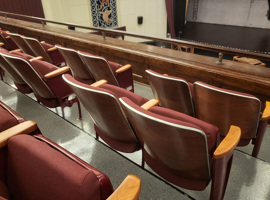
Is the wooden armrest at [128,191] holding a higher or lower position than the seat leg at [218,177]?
higher

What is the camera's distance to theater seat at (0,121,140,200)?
1.03 ft

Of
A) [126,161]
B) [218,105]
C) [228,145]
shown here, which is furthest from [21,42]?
[228,145]

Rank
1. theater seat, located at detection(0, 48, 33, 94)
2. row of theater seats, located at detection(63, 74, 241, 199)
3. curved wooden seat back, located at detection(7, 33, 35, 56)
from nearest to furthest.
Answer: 1. row of theater seats, located at detection(63, 74, 241, 199)
2. theater seat, located at detection(0, 48, 33, 94)
3. curved wooden seat back, located at detection(7, 33, 35, 56)

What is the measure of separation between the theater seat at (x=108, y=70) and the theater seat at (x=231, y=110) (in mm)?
401

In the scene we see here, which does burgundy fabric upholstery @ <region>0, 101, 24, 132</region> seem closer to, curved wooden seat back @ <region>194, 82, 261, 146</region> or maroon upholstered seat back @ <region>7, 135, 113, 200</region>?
maroon upholstered seat back @ <region>7, 135, 113, 200</region>

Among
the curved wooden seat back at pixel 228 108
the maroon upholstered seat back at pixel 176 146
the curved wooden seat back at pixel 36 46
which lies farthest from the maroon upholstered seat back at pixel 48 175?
the curved wooden seat back at pixel 36 46

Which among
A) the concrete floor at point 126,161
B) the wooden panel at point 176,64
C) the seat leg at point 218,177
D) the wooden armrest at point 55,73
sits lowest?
the concrete floor at point 126,161

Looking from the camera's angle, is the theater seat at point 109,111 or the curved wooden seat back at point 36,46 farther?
the curved wooden seat back at point 36,46

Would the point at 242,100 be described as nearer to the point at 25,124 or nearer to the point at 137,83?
the point at 25,124

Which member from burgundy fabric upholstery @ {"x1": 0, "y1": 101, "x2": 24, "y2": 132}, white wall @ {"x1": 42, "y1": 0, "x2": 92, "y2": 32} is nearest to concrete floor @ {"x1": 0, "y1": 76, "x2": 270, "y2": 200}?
burgundy fabric upholstery @ {"x1": 0, "y1": 101, "x2": 24, "y2": 132}

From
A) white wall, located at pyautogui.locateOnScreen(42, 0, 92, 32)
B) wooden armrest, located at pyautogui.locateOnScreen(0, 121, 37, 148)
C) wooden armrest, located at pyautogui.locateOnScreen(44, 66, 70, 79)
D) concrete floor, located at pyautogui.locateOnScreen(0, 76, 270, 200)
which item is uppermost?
white wall, located at pyautogui.locateOnScreen(42, 0, 92, 32)

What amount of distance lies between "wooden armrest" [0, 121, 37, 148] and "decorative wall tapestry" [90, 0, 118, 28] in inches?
124

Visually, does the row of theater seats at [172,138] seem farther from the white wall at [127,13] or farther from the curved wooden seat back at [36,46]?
the white wall at [127,13]

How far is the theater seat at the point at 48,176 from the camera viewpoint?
0.31m
